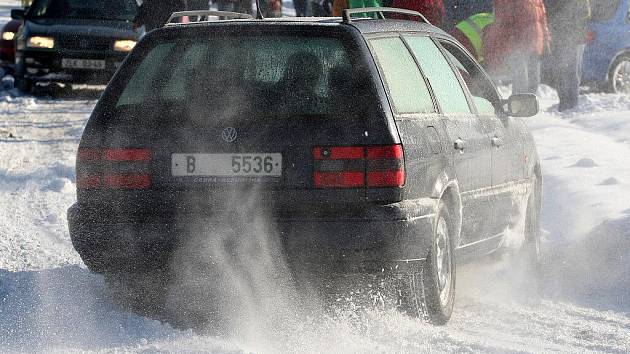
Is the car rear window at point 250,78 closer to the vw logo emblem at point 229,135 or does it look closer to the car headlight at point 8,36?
the vw logo emblem at point 229,135

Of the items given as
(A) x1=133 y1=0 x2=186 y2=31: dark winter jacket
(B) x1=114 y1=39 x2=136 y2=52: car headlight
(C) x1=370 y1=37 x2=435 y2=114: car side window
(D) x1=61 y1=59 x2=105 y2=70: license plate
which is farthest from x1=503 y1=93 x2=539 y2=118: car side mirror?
(D) x1=61 y1=59 x2=105 y2=70: license plate

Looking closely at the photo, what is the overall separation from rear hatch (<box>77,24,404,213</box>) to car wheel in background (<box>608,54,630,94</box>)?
1387 centimetres

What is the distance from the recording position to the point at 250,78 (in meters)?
5.77

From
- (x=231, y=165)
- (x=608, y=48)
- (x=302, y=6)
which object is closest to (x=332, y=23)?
Answer: (x=231, y=165)

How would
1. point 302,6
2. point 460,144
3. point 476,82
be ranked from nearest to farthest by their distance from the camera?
point 460,144 < point 476,82 < point 302,6

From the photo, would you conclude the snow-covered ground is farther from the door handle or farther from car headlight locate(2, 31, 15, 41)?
car headlight locate(2, 31, 15, 41)

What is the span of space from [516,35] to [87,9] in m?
7.31

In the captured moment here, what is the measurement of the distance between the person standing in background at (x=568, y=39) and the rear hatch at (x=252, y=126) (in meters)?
10.5

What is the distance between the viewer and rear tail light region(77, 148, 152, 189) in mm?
5676

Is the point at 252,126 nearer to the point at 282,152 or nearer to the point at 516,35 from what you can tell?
the point at 282,152

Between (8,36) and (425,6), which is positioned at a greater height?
(425,6)

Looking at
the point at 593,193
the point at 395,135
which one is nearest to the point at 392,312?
the point at 395,135

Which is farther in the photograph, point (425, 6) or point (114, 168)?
point (425, 6)

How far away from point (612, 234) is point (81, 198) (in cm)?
365
